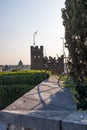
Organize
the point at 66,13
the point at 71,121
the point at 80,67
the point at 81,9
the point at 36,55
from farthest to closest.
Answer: the point at 36,55 < the point at 66,13 < the point at 80,67 < the point at 81,9 < the point at 71,121

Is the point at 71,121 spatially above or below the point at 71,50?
below

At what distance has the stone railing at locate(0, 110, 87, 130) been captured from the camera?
8.65 ft

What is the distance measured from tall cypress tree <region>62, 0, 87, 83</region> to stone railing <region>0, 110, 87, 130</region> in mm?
3054

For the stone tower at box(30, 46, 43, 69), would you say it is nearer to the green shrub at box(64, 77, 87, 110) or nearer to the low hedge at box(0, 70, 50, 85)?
the low hedge at box(0, 70, 50, 85)

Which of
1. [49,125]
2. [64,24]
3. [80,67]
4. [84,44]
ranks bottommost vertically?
[49,125]

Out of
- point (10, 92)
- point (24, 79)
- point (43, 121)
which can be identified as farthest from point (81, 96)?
point (24, 79)

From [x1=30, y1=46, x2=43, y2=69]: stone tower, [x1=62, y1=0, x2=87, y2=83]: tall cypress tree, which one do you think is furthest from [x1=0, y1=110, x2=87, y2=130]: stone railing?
[x1=30, y1=46, x2=43, y2=69]: stone tower

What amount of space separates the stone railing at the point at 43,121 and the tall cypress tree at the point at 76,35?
3054 millimetres

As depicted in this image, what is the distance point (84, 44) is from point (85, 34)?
285 millimetres

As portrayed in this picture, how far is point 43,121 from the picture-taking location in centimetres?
285

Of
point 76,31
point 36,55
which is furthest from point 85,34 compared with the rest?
point 36,55

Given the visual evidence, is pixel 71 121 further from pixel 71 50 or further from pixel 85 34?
pixel 71 50

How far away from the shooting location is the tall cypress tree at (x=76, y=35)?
227 inches

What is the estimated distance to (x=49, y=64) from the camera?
38.6 ft
